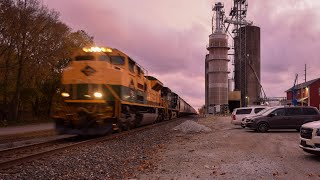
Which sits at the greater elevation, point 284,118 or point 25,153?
point 284,118

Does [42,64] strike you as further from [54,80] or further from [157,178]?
[157,178]

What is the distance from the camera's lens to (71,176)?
917cm

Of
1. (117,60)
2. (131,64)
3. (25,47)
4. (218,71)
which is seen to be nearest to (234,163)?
(117,60)

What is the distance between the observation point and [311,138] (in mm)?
12227

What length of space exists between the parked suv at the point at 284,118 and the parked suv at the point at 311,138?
11924mm

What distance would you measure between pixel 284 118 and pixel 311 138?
12718 mm

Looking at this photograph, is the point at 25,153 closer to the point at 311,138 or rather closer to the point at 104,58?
the point at 104,58

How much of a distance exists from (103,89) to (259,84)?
72295mm

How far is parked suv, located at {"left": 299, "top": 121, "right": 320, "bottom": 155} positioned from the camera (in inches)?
472

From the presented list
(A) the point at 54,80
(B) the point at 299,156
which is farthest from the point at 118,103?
(A) the point at 54,80

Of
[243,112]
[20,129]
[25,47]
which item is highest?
[25,47]

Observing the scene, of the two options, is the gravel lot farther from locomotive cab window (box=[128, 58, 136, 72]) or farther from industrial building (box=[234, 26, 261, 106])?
industrial building (box=[234, 26, 261, 106])

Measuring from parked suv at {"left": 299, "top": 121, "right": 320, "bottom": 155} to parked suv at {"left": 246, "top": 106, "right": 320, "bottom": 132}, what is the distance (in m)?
11.9

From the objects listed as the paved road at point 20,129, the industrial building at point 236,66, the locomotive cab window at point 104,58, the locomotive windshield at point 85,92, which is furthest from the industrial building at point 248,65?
the locomotive windshield at point 85,92
